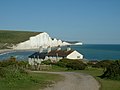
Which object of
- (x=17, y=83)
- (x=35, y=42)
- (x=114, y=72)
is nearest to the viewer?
(x=17, y=83)

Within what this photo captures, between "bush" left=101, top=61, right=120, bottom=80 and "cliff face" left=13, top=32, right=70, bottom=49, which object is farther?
"cliff face" left=13, top=32, right=70, bottom=49

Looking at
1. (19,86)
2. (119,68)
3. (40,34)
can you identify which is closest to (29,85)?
(19,86)

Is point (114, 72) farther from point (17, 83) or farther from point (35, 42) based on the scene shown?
point (35, 42)

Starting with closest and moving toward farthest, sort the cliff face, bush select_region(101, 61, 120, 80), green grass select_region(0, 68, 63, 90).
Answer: green grass select_region(0, 68, 63, 90)
bush select_region(101, 61, 120, 80)
the cliff face

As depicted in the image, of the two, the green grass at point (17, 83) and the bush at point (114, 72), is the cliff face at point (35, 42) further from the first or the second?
the green grass at point (17, 83)

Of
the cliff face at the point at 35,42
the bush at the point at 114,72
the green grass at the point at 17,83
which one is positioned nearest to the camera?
A: the green grass at the point at 17,83

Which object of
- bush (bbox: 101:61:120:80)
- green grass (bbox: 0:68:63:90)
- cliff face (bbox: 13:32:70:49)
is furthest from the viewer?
cliff face (bbox: 13:32:70:49)

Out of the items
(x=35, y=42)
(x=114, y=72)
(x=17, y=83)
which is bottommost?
(x=17, y=83)

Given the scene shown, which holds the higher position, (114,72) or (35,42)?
(35,42)

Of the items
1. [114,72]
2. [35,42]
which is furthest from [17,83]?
[35,42]

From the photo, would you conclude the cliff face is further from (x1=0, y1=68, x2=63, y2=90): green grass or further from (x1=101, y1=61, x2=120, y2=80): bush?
(x1=0, y1=68, x2=63, y2=90): green grass

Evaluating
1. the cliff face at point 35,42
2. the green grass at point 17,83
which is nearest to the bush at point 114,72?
the green grass at point 17,83

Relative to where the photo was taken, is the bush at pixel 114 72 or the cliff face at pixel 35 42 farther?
the cliff face at pixel 35 42

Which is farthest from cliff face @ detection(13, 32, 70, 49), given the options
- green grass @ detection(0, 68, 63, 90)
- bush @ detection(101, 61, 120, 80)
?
green grass @ detection(0, 68, 63, 90)
